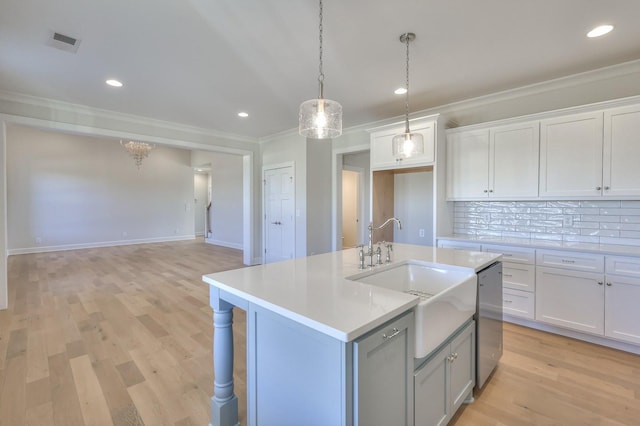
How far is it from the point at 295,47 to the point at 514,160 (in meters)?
2.56

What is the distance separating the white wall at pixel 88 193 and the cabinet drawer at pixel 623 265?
974 centimetres

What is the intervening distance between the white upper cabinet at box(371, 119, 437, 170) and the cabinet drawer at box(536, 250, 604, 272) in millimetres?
1498

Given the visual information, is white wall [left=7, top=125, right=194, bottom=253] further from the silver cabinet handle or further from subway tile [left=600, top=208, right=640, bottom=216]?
subway tile [left=600, top=208, right=640, bottom=216]

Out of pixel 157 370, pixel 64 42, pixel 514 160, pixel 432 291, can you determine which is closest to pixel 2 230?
pixel 64 42

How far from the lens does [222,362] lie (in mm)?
1631

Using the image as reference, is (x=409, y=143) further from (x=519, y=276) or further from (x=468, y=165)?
(x=519, y=276)

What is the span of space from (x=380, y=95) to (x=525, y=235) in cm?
235

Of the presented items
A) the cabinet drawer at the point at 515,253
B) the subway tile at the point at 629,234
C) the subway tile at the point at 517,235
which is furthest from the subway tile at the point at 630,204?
the cabinet drawer at the point at 515,253

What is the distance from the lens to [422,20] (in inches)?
85.7

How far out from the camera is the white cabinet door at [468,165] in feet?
11.3

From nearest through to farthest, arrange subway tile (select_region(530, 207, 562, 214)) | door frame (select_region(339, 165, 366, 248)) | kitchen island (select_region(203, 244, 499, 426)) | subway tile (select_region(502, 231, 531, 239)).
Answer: kitchen island (select_region(203, 244, 499, 426))
subway tile (select_region(530, 207, 562, 214))
subway tile (select_region(502, 231, 531, 239))
door frame (select_region(339, 165, 366, 248))

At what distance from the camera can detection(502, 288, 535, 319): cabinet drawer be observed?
9.61 feet

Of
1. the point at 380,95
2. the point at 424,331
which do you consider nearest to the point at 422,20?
the point at 380,95

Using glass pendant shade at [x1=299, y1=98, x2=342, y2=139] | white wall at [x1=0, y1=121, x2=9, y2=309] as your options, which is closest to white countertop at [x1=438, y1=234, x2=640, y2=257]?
glass pendant shade at [x1=299, y1=98, x2=342, y2=139]
